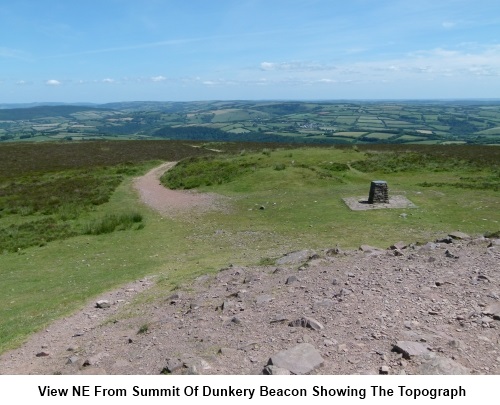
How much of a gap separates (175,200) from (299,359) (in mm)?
22804

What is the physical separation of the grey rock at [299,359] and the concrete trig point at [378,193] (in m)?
17.2

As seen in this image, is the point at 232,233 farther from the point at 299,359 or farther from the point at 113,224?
the point at 299,359

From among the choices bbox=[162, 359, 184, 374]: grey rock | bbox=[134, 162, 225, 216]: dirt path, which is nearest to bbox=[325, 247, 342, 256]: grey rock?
bbox=[162, 359, 184, 374]: grey rock

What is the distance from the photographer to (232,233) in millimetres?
19438

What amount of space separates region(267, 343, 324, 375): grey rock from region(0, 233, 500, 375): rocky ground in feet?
0.06

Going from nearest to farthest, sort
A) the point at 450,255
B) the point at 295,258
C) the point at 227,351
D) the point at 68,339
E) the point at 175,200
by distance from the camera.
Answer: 1. the point at 227,351
2. the point at 68,339
3. the point at 450,255
4. the point at 295,258
5. the point at 175,200

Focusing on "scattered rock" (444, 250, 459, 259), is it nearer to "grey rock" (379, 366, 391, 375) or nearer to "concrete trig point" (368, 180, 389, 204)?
"grey rock" (379, 366, 391, 375)

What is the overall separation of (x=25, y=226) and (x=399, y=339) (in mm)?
23637

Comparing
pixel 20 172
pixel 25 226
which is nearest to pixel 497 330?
pixel 25 226

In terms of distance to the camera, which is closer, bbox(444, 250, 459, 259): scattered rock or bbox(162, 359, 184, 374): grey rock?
bbox(162, 359, 184, 374): grey rock

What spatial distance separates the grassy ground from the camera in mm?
13672

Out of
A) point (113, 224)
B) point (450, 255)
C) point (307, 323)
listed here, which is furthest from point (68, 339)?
point (113, 224)

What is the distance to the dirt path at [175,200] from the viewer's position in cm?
2545

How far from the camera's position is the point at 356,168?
37562 millimetres
